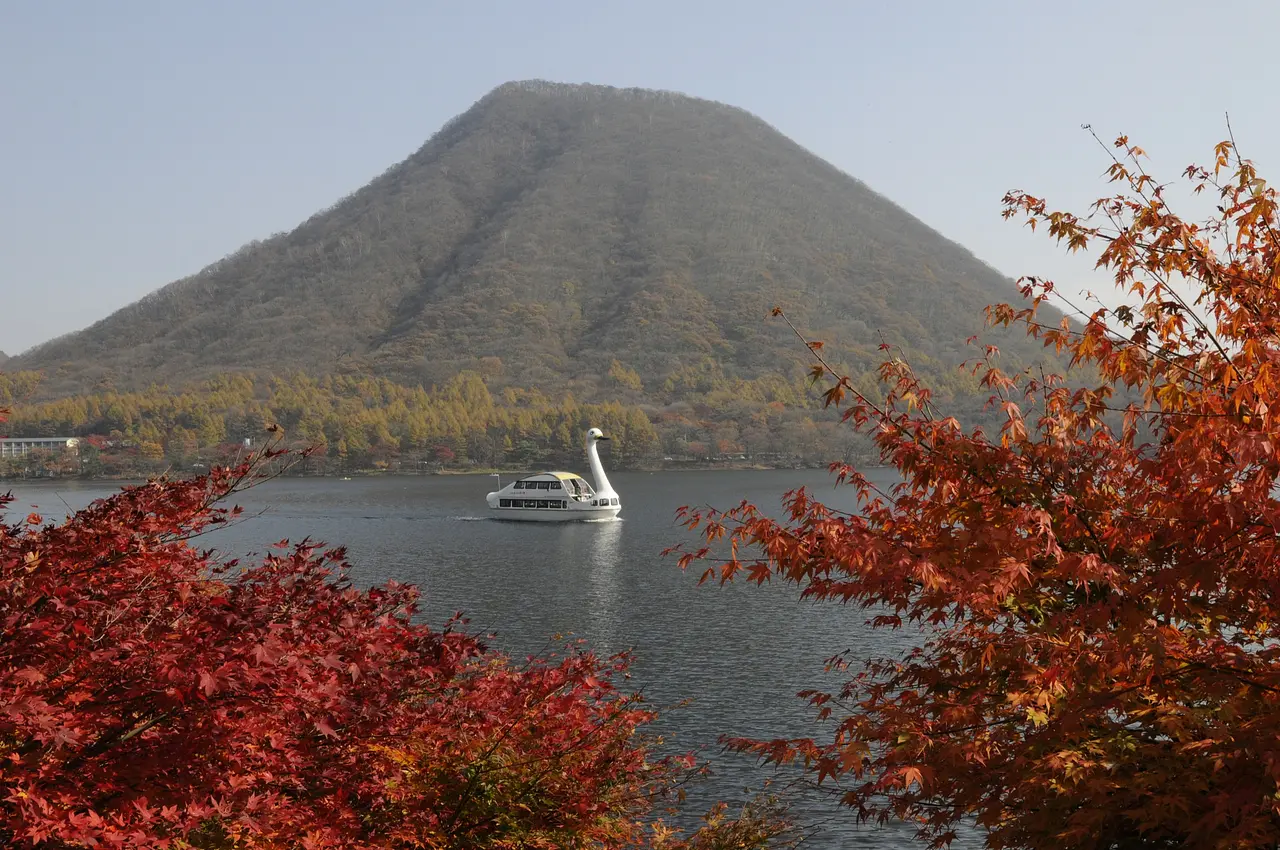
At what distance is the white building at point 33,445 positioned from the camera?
12481 cm

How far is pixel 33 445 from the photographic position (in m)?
137

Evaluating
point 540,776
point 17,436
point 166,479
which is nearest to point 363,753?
point 540,776

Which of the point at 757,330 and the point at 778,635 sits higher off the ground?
the point at 757,330

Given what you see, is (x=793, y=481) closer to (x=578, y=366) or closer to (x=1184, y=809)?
(x=578, y=366)

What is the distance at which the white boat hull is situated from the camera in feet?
209

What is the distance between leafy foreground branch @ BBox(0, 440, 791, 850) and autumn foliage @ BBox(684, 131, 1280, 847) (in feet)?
6.21

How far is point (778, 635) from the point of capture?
25.5 metres

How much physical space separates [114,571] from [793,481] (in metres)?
103

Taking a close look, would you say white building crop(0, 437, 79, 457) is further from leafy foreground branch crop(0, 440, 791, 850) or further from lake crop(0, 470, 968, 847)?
leafy foreground branch crop(0, 440, 791, 850)

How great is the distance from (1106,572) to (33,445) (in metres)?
153

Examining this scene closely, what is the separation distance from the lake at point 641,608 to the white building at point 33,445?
60109mm

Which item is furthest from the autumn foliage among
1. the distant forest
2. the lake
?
the distant forest

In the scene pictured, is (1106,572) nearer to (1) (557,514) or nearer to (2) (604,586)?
(2) (604,586)

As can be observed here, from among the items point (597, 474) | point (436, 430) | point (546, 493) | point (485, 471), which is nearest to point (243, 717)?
point (546, 493)
